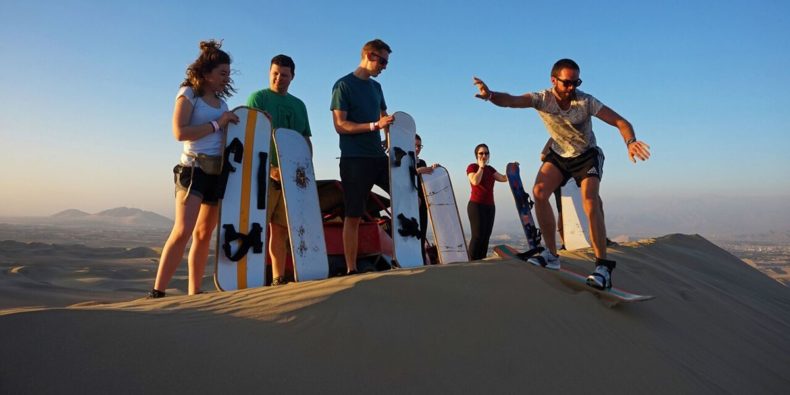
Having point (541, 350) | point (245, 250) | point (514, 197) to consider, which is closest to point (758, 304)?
point (514, 197)

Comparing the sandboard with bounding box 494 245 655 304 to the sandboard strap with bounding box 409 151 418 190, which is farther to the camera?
the sandboard strap with bounding box 409 151 418 190

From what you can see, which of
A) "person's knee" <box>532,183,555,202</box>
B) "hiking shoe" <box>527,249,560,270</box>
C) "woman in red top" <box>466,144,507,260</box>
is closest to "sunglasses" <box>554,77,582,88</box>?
"person's knee" <box>532,183,555,202</box>

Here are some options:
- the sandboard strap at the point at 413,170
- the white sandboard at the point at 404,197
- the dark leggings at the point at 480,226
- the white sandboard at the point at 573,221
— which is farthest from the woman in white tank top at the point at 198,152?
the white sandboard at the point at 573,221

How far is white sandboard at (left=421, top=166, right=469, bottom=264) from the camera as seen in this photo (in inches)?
257

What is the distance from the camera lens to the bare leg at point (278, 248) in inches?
187

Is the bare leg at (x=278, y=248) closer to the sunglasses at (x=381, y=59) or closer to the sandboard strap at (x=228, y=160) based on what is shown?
the sandboard strap at (x=228, y=160)

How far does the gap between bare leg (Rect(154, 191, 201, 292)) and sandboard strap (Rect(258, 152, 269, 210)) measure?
2.72 feet

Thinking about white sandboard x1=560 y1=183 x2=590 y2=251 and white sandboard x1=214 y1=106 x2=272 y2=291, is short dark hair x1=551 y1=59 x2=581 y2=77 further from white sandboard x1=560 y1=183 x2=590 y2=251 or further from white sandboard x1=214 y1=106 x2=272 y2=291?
white sandboard x1=560 y1=183 x2=590 y2=251

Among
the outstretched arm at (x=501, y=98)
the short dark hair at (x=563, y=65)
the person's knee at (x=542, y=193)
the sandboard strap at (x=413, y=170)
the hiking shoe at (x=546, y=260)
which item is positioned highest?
the short dark hair at (x=563, y=65)

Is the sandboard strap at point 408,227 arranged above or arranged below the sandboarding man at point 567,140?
below

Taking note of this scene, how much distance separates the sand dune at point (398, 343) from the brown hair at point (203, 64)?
1.88m

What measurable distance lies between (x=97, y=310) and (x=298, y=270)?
2406mm

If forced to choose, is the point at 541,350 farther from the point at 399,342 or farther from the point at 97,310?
the point at 97,310

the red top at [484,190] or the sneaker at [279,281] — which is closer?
the sneaker at [279,281]
